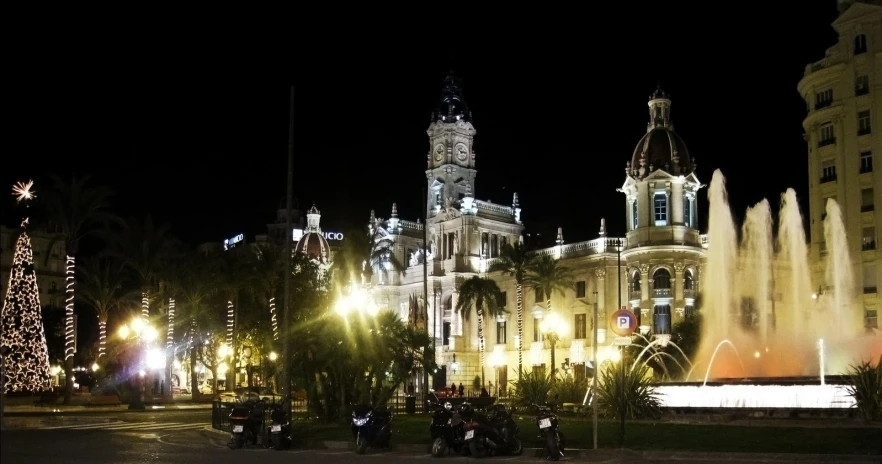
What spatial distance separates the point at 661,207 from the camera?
245 feet

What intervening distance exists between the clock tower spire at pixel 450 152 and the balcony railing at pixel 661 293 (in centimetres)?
2808

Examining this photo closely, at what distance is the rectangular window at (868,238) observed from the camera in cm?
5943

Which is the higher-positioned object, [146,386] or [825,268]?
[825,268]

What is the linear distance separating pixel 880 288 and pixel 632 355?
595 inches

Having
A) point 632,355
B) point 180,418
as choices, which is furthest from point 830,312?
point 180,418

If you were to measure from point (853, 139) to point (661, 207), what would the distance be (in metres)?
17.0

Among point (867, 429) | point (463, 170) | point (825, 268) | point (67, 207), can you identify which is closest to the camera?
point (867, 429)

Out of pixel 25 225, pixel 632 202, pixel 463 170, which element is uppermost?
pixel 463 170

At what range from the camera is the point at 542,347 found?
276ft

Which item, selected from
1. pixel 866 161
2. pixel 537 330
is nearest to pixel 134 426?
pixel 866 161

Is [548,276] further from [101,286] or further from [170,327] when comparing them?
[101,286]

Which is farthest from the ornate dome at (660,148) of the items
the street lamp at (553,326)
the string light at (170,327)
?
the string light at (170,327)

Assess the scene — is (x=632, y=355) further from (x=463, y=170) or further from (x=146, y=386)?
(x=463, y=170)

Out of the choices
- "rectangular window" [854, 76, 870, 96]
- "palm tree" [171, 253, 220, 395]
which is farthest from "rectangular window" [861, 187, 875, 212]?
"palm tree" [171, 253, 220, 395]
